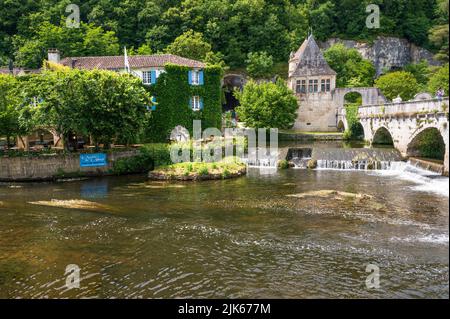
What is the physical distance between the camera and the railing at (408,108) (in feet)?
110

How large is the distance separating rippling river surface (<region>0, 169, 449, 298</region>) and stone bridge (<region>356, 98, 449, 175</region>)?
21.3 feet

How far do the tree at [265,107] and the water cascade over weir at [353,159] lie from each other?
46.3 feet

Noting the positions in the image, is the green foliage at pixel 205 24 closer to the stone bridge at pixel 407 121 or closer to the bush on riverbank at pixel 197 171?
the stone bridge at pixel 407 121

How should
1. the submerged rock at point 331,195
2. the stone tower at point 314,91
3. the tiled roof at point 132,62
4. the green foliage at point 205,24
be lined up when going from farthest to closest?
1. the green foliage at point 205,24
2. the stone tower at point 314,91
3. the tiled roof at point 132,62
4. the submerged rock at point 331,195

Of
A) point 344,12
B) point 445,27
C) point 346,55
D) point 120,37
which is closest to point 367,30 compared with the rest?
point 344,12

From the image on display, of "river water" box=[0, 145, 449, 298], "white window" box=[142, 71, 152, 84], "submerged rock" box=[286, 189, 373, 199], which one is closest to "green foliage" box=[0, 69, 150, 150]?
"river water" box=[0, 145, 449, 298]

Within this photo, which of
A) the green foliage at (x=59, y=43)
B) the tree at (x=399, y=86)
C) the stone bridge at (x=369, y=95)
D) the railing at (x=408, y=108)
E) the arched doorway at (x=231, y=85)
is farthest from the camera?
the arched doorway at (x=231, y=85)

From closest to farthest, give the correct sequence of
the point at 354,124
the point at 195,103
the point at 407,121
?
the point at 407,121 → the point at 195,103 → the point at 354,124

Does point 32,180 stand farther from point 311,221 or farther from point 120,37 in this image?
point 120,37

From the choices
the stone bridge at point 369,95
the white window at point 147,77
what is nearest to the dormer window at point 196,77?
the white window at point 147,77

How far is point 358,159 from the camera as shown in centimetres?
4006

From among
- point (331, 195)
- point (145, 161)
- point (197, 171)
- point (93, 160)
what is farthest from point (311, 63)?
point (331, 195)

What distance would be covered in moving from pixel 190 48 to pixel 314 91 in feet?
74.1

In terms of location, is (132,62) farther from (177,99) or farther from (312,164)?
(312,164)
